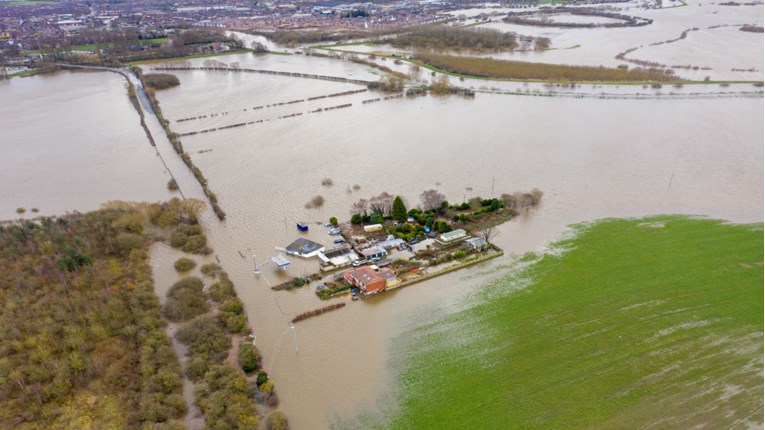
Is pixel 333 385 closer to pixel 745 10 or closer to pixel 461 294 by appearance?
pixel 461 294

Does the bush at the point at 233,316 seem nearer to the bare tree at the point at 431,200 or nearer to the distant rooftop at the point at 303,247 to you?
the distant rooftop at the point at 303,247

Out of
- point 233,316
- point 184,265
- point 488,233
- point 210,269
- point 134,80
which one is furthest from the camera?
point 134,80

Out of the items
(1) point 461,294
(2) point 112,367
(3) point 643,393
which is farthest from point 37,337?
(3) point 643,393

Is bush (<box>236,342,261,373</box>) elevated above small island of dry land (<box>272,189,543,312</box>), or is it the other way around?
small island of dry land (<box>272,189,543,312</box>)

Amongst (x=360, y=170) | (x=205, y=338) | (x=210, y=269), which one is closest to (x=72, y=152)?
(x=210, y=269)

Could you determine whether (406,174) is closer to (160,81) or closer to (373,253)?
(373,253)

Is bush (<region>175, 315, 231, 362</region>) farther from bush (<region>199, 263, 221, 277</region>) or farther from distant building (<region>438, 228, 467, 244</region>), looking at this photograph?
distant building (<region>438, 228, 467, 244</region>)

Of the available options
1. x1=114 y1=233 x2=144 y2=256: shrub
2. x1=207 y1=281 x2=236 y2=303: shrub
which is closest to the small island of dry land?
x1=207 y1=281 x2=236 y2=303: shrub
